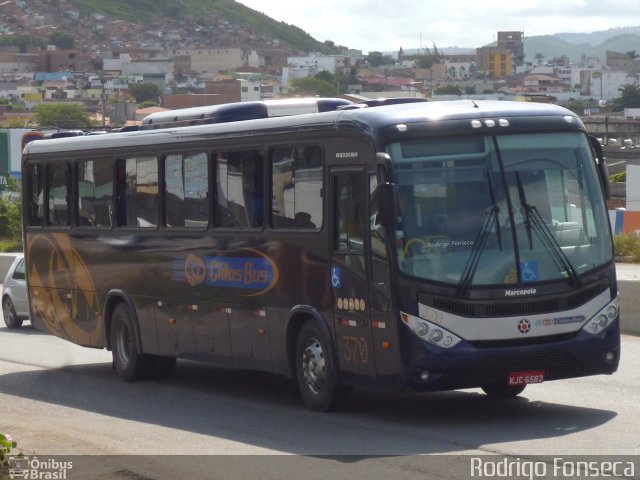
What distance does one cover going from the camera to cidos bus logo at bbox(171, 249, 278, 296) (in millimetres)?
13227

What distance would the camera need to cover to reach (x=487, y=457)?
9.81 metres

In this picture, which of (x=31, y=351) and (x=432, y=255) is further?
(x=31, y=351)

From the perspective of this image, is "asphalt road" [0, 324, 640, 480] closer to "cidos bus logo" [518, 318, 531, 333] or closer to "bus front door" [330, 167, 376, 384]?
"bus front door" [330, 167, 376, 384]

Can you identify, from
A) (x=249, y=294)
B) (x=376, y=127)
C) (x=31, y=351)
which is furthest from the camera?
(x=31, y=351)

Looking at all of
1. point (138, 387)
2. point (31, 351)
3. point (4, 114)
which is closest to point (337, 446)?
point (138, 387)

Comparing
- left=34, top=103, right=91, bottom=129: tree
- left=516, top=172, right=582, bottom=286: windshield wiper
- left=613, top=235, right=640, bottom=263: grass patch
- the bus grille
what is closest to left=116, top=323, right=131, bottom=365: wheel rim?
the bus grille

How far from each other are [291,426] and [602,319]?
2.80m

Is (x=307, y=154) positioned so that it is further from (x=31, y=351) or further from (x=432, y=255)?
(x=31, y=351)

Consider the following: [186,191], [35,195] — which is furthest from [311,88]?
[186,191]

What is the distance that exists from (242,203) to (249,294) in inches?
35.4

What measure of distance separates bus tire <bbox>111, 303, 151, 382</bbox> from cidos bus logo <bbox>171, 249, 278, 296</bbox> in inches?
59.4

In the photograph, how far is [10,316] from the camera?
2622cm

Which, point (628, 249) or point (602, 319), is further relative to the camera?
point (628, 249)

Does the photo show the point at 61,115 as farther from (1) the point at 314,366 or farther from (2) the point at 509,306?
(2) the point at 509,306
